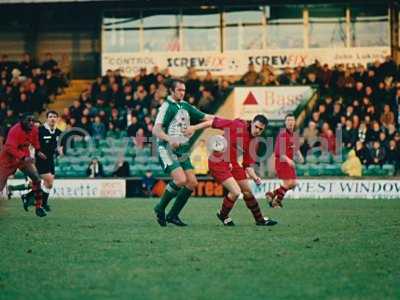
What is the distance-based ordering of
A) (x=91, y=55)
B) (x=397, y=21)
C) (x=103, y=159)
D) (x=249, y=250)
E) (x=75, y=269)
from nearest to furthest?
(x=75, y=269)
(x=249, y=250)
(x=103, y=159)
(x=397, y=21)
(x=91, y=55)

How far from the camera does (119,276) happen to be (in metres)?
9.66

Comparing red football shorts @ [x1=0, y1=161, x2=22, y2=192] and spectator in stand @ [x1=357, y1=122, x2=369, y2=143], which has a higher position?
spectator in stand @ [x1=357, y1=122, x2=369, y2=143]

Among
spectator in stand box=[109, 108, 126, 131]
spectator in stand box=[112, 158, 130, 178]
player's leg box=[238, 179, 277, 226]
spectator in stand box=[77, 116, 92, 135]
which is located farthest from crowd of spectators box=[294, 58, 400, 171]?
player's leg box=[238, 179, 277, 226]

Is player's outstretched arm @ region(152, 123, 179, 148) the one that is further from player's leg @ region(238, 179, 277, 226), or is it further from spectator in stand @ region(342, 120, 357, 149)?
spectator in stand @ region(342, 120, 357, 149)

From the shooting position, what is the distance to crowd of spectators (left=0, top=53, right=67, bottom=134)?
111ft

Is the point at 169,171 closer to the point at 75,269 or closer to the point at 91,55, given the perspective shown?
the point at 75,269

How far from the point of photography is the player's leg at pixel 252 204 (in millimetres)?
15758

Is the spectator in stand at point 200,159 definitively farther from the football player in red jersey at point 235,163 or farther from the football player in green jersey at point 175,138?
the football player in green jersey at point 175,138

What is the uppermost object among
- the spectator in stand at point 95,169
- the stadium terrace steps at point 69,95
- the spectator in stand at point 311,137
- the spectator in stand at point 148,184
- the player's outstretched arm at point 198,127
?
the stadium terrace steps at point 69,95

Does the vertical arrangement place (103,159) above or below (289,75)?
below

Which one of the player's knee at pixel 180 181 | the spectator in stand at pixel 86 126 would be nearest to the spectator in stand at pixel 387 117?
the spectator in stand at pixel 86 126

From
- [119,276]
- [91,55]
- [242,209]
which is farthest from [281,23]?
[119,276]

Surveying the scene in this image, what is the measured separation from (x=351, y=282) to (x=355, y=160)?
65.0 feet

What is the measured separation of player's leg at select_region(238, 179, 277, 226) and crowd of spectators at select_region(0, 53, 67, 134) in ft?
58.6
